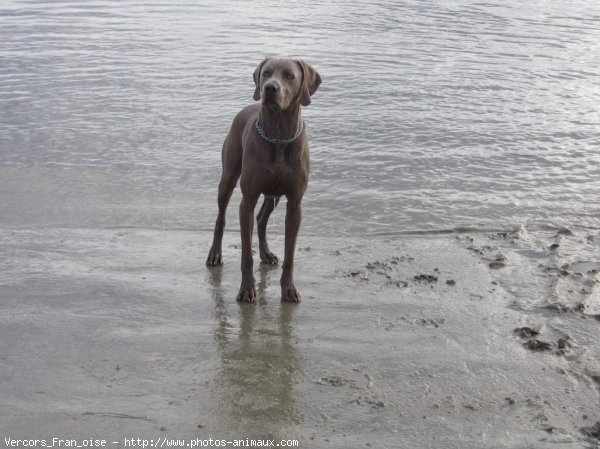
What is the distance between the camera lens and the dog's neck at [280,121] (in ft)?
15.6

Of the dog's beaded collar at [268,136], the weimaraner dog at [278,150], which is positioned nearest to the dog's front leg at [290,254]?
the weimaraner dog at [278,150]

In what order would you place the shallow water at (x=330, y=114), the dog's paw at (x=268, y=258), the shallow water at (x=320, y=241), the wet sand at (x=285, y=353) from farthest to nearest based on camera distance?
the shallow water at (x=330, y=114) → the dog's paw at (x=268, y=258) → the shallow water at (x=320, y=241) → the wet sand at (x=285, y=353)

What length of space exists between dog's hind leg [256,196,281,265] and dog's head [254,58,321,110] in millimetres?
971

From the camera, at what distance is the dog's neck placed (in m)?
4.76

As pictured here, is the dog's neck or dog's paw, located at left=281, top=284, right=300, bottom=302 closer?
the dog's neck

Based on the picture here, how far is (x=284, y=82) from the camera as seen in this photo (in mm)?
4711

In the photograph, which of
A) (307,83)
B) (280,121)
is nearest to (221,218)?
(280,121)

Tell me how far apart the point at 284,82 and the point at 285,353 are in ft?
5.17

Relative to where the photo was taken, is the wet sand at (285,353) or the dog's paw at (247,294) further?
the dog's paw at (247,294)

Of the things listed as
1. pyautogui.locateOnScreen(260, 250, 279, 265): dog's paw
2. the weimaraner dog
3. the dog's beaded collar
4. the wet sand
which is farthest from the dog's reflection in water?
the dog's beaded collar

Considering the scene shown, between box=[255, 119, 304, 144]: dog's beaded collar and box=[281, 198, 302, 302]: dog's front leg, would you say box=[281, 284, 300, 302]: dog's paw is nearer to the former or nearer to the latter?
box=[281, 198, 302, 302]: dog's front leg

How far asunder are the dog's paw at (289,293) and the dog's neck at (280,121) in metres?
0.92

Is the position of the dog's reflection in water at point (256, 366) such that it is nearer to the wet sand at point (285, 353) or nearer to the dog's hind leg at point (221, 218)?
the wet sand at point (285, 353)

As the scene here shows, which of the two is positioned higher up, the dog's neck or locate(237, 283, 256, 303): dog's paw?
the dog's neck
